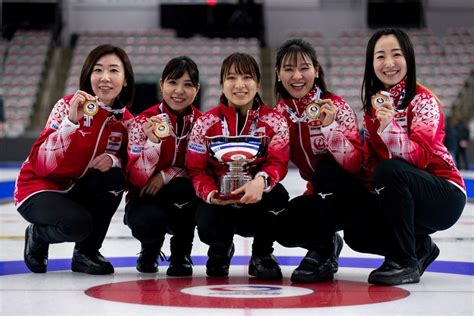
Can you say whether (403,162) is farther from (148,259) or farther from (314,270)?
(148,259)

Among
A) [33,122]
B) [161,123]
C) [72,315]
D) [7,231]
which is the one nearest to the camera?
[72,315]

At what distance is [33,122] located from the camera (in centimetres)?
1639

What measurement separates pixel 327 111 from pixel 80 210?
1091mm

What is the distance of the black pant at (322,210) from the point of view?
120 inches

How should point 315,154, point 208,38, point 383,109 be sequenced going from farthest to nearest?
point 208,38 < point 315,154 < point 383,109

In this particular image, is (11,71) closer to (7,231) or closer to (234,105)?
(7,231)

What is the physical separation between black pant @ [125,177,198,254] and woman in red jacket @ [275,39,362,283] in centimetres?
41

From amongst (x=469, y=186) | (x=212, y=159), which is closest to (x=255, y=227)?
(x=212, y=159)

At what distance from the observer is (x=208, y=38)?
18.6 meters

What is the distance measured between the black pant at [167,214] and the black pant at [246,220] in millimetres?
120

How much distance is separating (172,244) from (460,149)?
1145cm

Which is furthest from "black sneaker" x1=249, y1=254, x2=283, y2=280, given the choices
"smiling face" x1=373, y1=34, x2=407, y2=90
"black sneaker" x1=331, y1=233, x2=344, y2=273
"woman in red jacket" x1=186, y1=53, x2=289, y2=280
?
"smiling face" x1=373, y1=34, x2=407, y2=90

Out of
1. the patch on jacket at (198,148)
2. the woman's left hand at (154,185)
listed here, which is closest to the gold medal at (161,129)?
the patch on jacket at (198,148)

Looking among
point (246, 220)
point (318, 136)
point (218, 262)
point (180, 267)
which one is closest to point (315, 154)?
point (318, 136)
